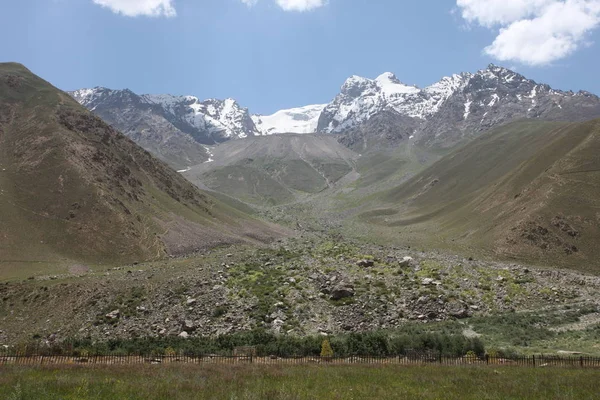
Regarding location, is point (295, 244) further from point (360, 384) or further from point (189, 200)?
point (360, 384)

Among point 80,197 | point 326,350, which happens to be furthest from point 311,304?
point 80,197

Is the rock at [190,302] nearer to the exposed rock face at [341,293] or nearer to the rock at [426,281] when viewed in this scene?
the exposed rock face at [341,293]

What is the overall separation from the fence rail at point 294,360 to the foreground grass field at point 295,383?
2902 mm

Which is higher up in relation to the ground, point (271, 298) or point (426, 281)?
point (426, 281)

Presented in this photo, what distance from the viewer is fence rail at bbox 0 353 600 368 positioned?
2891 centimetres

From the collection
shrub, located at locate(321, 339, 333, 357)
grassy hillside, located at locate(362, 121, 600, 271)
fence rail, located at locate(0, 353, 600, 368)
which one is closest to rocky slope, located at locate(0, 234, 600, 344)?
shrub, located at locate(321, 339, 333, 357)

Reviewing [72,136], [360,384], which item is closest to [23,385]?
[360,384]

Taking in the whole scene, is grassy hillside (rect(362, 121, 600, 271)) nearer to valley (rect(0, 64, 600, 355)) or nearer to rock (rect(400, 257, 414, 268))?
valley (rect(0, 64, 600, 355))

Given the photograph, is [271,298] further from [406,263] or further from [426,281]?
[406,263]

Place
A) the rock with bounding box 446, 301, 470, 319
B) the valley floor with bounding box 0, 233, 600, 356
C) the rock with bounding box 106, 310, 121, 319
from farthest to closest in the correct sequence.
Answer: the rock with bounding box 446, 301, 470, 319
the rock with bounding box 106, 310, 121, 319
the valley floor with bounding box 0, 233, 600, 356

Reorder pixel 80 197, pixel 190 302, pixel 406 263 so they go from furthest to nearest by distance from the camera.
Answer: pixel 80 197 < pixel 406 263 < pixel 190 302

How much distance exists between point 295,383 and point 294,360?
32.2ft

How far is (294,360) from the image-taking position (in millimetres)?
30953

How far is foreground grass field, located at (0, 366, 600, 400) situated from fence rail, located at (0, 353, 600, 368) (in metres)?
2.90
